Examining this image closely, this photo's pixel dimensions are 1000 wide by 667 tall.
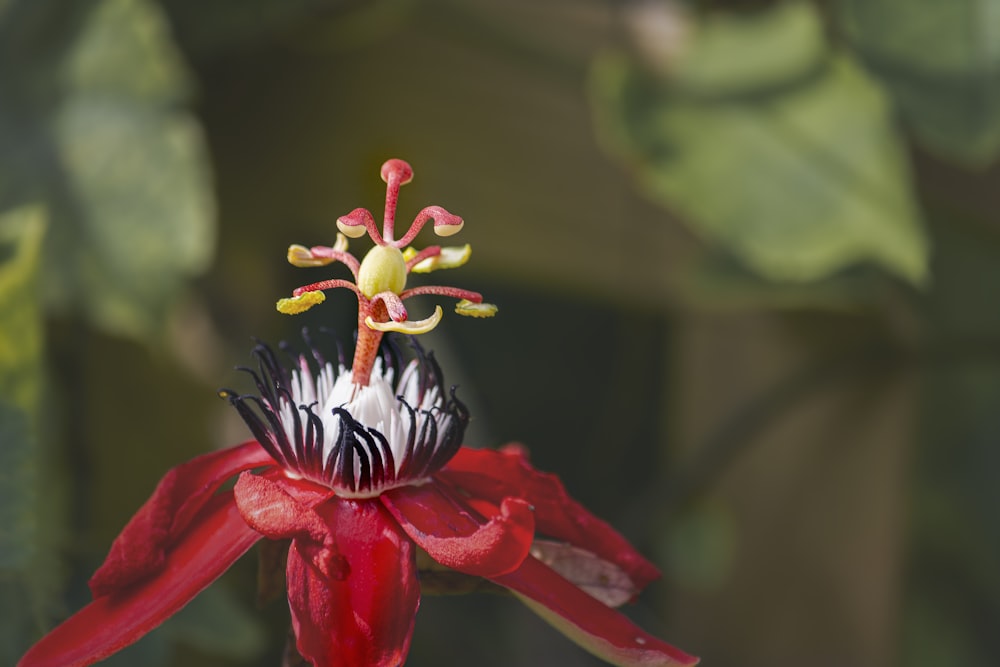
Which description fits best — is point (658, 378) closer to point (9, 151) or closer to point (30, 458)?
point (9, 151)

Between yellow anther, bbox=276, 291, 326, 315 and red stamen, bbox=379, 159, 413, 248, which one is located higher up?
red stamen, bbox=379, 159, 413, 248

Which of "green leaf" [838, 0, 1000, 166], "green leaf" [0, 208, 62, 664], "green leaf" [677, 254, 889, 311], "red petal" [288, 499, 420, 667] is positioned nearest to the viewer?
"red petal" [288, 499, 420, 667]

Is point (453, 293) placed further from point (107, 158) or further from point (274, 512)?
point (107, 158)

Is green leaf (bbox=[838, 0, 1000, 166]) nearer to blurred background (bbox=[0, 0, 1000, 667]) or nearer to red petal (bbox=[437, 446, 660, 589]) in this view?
blurred background (bbox=[0, 0, 1000, 667])

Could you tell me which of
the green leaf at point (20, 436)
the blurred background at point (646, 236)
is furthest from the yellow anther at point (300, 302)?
the blurred background at point (646, 236)

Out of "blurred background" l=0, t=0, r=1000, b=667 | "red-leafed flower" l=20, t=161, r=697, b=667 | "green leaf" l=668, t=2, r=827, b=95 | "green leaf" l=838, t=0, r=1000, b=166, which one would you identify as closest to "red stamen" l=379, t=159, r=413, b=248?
"red-leafed flower" l=20, t=161, r=697, b=667

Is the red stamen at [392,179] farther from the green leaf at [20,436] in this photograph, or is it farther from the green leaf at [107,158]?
the green leaf at [107,158]

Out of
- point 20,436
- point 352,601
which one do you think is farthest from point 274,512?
point 20,436

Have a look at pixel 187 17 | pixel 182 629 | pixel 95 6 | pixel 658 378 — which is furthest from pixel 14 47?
pixel 658 378
